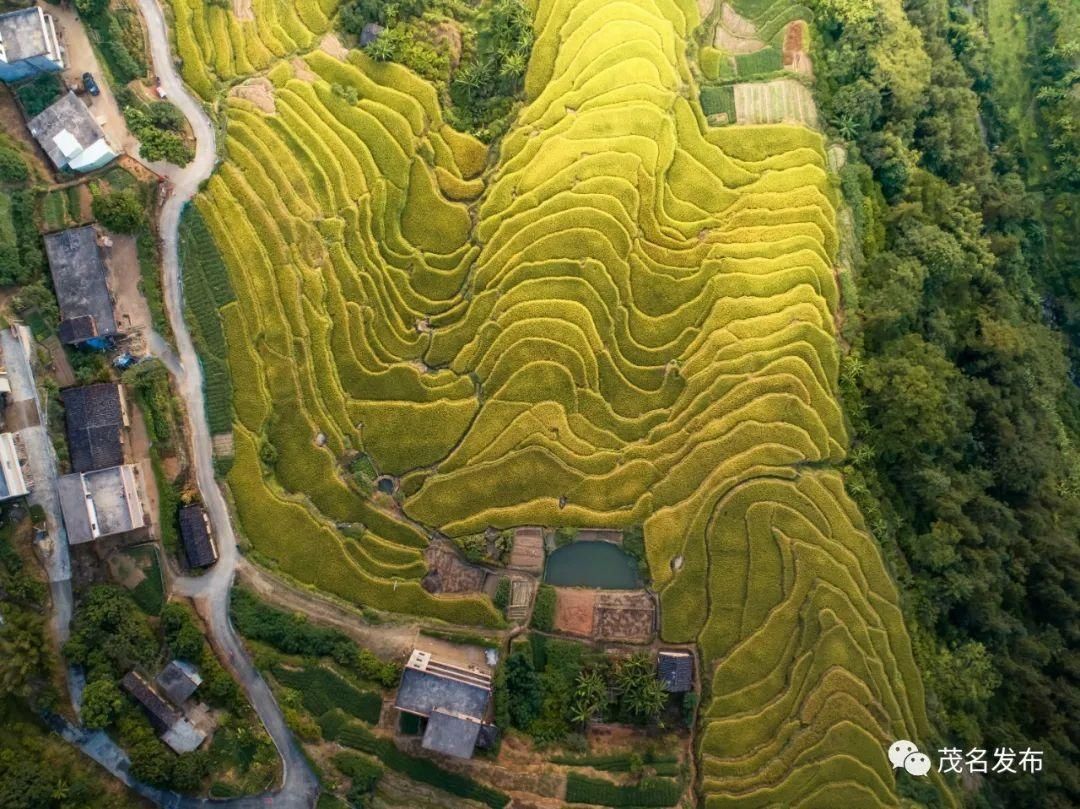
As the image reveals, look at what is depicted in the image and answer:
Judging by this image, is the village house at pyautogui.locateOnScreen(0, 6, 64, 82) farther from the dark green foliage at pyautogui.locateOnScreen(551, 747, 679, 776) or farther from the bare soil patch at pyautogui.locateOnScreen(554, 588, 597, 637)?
the dark green foliage at pyautogui.locateOnScreen(551, 747, 679, 776)

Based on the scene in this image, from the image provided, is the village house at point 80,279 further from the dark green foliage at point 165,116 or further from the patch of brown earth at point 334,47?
the patch of brown earth at point 334,47

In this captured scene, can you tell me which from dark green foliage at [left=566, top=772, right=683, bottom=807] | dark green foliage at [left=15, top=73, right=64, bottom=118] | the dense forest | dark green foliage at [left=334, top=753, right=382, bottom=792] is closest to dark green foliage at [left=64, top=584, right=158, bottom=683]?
dark green foliage at [left=334, top=753, right=382, bottom=792]

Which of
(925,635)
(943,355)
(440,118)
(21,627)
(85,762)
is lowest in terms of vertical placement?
(925,635)

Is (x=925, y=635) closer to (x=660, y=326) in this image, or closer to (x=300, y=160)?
(x=660, y=326)

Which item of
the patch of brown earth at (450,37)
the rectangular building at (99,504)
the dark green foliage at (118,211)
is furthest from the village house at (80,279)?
the patch of brown earth at (450,37)

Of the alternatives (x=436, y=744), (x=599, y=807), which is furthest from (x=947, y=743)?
(x=436, y=744)

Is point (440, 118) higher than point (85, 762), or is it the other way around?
point (440, 118)

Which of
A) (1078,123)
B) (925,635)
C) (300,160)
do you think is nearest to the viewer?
(925,635)
